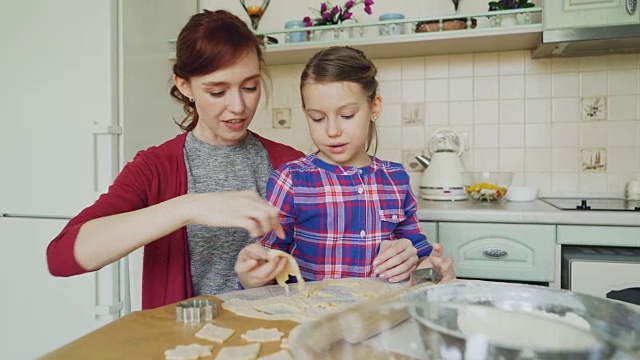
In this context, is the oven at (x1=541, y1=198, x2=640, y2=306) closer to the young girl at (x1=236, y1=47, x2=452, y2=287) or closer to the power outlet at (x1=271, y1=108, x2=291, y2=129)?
the young girl at (x1=236, y1=47, x2=452, y2=287)

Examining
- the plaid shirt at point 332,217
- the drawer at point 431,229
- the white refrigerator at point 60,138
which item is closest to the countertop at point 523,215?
the drawer at point 431,229

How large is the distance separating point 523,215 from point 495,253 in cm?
15

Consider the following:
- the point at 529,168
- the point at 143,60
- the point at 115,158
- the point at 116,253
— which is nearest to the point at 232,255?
the point at 116,253

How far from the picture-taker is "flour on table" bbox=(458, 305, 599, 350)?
40 cm

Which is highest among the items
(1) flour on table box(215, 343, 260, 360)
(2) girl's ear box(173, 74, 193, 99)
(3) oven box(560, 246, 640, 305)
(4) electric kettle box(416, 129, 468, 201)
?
(2) girl's ear box(173, 74, 193, 99)

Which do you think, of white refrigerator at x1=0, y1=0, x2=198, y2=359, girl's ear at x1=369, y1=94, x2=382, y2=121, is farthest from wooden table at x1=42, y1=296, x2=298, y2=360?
white refrigerator at x1=0, y1=0, x2=198, y2=359

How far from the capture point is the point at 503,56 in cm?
219

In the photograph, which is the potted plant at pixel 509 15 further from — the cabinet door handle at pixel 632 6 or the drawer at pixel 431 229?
the drawer at pixel 431 229

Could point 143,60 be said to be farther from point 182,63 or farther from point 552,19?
point 552,19

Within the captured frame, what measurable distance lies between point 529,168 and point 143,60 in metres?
1.60

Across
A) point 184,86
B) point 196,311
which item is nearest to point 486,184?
point 184,86

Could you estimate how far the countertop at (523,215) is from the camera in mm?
1605

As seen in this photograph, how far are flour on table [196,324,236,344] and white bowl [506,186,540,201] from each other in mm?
1624

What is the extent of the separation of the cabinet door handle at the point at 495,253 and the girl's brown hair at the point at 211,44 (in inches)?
39.5
